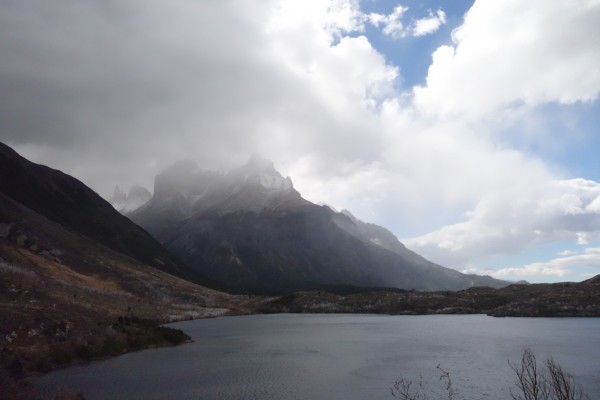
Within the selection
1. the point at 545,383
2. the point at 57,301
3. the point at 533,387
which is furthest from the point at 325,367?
the point at 57,301

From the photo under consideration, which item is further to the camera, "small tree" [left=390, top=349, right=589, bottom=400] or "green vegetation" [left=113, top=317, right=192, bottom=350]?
"green vegetation" [left=113, top=317, right=192, bottom=350]

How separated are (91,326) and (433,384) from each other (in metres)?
65.6

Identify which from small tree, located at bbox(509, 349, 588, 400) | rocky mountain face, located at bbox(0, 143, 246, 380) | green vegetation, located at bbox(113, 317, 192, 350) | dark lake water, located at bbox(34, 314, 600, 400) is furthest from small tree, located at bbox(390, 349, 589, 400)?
green vegetation, located at bbox(113, 317, 192, 350)

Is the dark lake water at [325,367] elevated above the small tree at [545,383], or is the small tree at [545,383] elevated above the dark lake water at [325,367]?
the small tree at [545,383]

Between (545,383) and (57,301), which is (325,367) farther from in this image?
(57,301)

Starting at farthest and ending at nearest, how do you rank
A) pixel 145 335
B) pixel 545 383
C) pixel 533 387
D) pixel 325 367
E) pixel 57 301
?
pixel 57 301, pixel 145 335, pixel 325 367, pixel 545 383, pixel 533 387

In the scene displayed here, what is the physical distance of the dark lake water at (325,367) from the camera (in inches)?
2077

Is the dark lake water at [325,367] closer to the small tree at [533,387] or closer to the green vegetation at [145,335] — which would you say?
the small tree at [533,387]

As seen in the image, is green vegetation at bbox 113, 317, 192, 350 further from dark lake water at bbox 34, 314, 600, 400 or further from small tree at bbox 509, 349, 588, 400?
small tree at bbox 509, 349, 588, 400

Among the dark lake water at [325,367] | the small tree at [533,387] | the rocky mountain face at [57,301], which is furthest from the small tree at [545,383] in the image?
the rocky mountain face at [57,301]

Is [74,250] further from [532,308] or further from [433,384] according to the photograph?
[532,308]

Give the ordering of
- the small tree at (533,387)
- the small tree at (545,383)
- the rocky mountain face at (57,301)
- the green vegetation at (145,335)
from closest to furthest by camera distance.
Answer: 1. the small tree at (545,383)
2. the small tree at (533,387)
3. the rocky mountain face at (57,301)
4. the green vegetation at (145,335)

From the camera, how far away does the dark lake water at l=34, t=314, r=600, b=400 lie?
5275 cm

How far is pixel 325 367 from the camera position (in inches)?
2763
